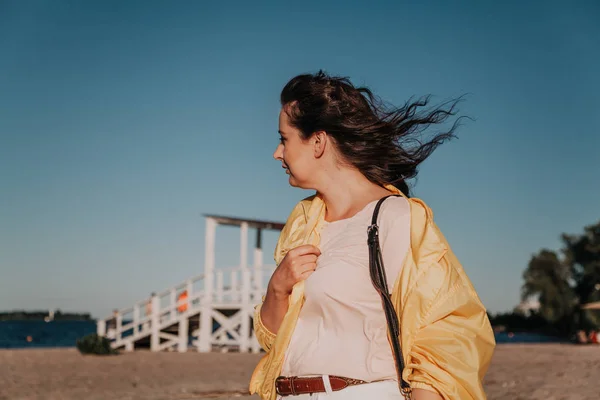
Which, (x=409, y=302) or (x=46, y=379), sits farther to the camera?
(x=46, y=379)

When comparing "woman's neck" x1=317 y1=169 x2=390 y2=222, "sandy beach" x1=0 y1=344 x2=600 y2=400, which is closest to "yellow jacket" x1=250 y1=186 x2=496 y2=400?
"woman's neck" x1=317 y1=169 x2=390 y2=222

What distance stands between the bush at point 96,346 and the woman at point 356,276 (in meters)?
19.4

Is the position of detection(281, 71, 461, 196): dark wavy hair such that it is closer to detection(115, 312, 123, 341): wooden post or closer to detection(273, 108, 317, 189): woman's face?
detection(273, 108, 317, 189): woman's face

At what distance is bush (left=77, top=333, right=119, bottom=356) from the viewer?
20.3m

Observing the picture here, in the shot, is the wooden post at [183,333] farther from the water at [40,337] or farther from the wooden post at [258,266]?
the water at [40,337]

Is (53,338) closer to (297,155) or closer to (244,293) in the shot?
(244,293)

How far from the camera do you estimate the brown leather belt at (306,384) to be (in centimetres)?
193

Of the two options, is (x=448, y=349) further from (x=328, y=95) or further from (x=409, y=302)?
(x=328, y=95)

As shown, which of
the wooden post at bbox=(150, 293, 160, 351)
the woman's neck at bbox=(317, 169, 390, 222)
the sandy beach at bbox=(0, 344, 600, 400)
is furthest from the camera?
the wooden post at bbox=(150, 293, 160, 351)

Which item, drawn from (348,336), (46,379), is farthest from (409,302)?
(46,379)

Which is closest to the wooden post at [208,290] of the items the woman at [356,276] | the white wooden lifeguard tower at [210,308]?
the white wooden lifeguard tower at [210,308]

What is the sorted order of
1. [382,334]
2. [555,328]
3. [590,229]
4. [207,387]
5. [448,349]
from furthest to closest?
[555,328]
[590,229]
[207,387]
[382,334]
[448,349]

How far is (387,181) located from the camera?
2.29 m

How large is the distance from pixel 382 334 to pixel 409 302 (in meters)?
0.19
